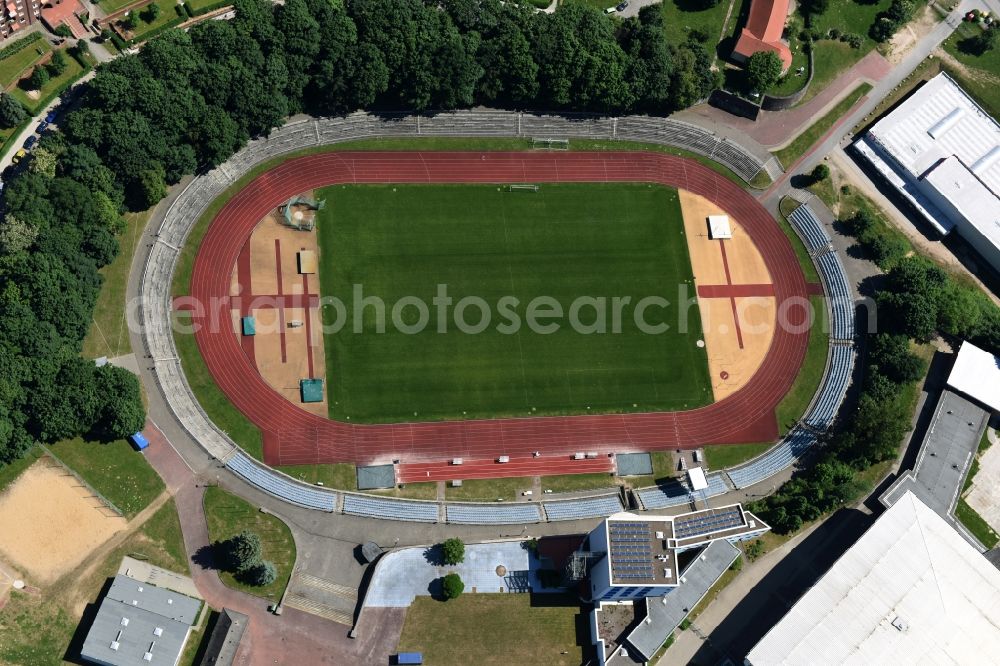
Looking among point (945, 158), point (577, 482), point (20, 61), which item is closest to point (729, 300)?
point (577, 482)

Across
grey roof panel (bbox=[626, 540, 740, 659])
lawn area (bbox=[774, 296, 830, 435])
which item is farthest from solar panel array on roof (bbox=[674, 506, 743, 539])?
lawn area (bbox=[774, 296, 830, 435])

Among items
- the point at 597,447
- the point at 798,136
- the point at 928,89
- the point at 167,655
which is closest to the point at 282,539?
the point at 167,655

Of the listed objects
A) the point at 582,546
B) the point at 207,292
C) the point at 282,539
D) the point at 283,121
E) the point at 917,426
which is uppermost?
the point at 283,121

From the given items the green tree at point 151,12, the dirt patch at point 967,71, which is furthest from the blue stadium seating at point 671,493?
the green tree at point 151,12

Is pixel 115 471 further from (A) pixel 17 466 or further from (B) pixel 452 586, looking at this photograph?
(B) pixel 452 586

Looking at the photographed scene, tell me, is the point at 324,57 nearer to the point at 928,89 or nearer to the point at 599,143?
the point at 599,143

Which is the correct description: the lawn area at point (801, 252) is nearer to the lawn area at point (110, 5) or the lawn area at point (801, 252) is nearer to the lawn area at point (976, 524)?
the lawn area at point (976, 524)
